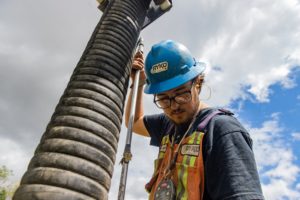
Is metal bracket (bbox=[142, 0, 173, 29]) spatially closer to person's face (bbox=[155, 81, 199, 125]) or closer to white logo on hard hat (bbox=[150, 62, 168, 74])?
white logo on hard hat (bbox=[150, 62, 168, 74])

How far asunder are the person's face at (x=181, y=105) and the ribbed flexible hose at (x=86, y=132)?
3.16ft

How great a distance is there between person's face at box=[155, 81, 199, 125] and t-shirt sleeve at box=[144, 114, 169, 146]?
2.36 ft

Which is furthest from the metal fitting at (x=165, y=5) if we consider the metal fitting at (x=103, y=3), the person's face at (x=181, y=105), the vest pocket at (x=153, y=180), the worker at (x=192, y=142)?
the vest pocket at (x=153, y=180)

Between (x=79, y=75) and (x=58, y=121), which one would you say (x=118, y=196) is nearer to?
(x=58, y=121)

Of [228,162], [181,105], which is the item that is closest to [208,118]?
[181,105]

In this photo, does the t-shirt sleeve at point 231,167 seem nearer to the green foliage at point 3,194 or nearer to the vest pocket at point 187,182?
the vest pocket at point 187,182

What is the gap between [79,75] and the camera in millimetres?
4109

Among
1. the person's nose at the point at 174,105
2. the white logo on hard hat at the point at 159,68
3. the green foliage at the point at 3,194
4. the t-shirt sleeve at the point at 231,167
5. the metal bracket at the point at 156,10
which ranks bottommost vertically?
the t-shirt sleeve at the point at 231,167

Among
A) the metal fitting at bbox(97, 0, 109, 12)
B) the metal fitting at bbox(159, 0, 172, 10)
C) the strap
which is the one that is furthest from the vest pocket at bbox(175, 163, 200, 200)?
the metal fitting at bbox(97, 0, 109, 12)

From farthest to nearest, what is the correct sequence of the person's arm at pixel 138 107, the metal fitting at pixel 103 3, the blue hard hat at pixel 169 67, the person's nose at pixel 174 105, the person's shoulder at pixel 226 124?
the metal fitting at pixel 103 3 < the person's arm at pixel 138 107 < the blue hard hat at pixel 169 67 < the person's nose at pixel 174 105 < the person's shoulder at pixel 226 124

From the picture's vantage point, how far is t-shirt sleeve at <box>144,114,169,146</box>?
351 centimetres

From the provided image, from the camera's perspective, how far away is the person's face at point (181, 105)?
2.68 metres

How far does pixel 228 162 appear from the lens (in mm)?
1900

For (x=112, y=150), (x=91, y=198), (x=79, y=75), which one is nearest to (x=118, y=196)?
(x=91, y=198)
